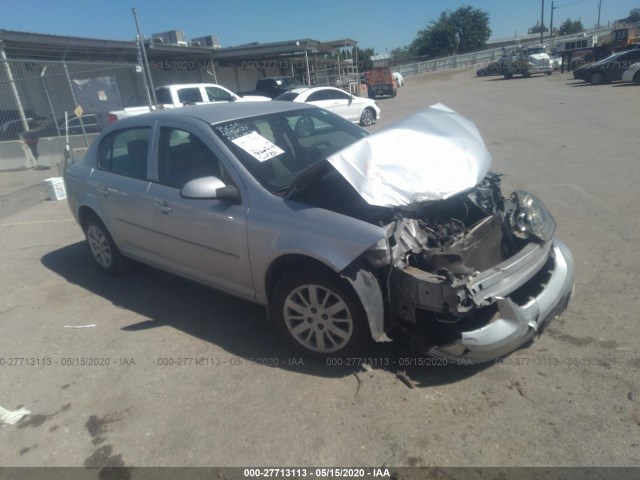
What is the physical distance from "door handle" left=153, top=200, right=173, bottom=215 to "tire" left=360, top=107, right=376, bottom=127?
13010 mm

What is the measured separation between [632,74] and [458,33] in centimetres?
6979

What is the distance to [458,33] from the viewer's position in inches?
3263

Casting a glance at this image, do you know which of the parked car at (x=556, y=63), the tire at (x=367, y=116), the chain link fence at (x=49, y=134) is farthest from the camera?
the parked car at (x=556, y=63)

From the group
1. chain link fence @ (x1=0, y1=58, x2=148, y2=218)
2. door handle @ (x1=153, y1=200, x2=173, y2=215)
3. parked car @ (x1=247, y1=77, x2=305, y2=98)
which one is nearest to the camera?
door handle @ (x1=153, y1=200, x2=173, y2=215)

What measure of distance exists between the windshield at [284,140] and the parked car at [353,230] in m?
0.01

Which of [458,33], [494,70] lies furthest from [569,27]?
[494,70]

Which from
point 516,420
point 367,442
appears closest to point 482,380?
point 516,420

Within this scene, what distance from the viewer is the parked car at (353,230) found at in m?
2.69

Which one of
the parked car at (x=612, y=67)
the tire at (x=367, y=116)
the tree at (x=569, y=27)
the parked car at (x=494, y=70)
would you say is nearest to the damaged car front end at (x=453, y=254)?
the tire at (x=367, y=116)

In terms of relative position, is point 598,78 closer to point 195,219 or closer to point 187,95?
point 187,95

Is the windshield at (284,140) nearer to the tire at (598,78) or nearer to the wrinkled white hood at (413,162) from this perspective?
the wrinkled white hood at (413,162)

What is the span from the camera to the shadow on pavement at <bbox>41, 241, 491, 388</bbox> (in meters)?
3.03

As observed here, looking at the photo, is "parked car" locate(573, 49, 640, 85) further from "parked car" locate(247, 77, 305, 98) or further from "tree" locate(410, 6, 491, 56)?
"tree" locate(410, 6, 491, 56)

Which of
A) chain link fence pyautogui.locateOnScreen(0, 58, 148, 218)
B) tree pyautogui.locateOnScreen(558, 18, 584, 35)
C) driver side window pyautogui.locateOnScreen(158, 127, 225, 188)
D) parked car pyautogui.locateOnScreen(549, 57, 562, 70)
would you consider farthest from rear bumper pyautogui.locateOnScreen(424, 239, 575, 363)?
tree pyautogui.locateOnScreen(558, 18, 584, 35)
